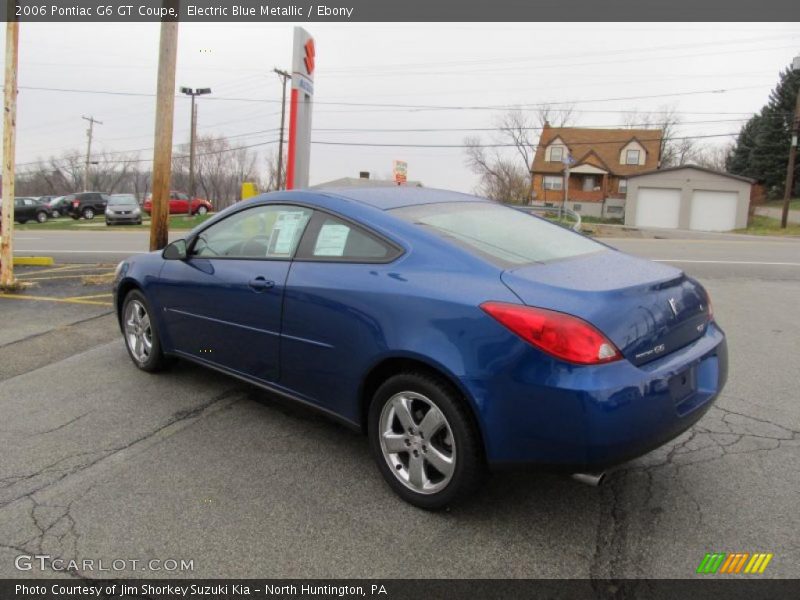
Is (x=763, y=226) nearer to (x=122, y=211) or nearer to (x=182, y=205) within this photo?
(x=122, y=211)

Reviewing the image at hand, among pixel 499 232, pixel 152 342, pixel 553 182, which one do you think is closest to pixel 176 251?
pixel 152 342

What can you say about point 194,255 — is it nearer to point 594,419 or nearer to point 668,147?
point 594,419

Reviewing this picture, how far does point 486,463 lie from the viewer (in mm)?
2754

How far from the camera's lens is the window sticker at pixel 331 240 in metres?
3.39

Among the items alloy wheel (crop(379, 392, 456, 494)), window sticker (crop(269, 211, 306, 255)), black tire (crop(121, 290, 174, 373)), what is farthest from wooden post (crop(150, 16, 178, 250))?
alloy wheel (crop(379, 392, 456, 494))

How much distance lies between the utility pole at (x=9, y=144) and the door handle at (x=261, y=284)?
6.45 m

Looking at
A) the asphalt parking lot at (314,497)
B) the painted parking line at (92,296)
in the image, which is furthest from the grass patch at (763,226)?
the asphalt parking lot at (314,497)

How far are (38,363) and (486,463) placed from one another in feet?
14.3

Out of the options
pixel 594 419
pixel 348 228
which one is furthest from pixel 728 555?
pixel 348 228

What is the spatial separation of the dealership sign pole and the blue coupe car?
447 centimetres

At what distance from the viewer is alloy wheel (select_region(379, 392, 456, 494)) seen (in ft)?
9.36

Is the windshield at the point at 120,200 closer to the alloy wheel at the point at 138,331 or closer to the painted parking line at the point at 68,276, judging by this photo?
the painted parking line at the point at 68,276

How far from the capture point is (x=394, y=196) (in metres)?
3.74

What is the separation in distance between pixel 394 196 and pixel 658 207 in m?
44.7
